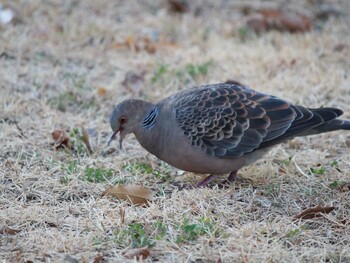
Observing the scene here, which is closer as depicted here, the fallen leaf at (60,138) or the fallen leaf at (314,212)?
the fallen leaf at (314,212)

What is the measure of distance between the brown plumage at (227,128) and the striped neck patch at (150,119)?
0.09 m

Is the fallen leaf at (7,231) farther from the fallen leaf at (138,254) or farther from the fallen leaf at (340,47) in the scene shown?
the fallen leaf at (340,47)

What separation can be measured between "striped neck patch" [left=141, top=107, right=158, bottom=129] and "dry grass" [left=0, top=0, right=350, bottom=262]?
30cm

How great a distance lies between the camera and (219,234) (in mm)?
3992

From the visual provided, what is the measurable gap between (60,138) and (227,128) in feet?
4.65

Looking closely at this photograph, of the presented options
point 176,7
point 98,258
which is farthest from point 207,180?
point 176,7

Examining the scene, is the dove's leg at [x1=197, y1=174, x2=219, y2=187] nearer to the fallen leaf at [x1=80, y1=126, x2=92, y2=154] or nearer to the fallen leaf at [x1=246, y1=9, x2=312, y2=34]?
the fallen leaf at [x1=80, y1=126, x2=92, y2=154]

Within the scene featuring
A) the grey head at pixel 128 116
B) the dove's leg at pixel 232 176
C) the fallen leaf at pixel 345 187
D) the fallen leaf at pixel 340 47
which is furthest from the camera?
the fallen leaf at pixel 340 47

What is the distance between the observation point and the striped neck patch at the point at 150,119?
5.10 metres

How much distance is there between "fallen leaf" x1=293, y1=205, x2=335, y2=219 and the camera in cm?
426

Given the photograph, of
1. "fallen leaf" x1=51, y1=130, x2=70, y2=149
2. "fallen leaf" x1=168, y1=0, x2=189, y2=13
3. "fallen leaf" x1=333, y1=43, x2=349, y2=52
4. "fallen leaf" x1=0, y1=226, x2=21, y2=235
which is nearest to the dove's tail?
"fallen leaf" x1=51, y1=130, x2=70, y2=149

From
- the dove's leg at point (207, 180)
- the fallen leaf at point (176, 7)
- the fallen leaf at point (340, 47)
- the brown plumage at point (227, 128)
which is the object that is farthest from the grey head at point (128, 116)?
the fallen leaf at point (176, 7)

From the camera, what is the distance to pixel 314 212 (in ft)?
14.1

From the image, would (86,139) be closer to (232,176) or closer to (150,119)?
(150,119)
